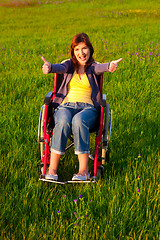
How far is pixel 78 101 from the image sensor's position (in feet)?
10.9

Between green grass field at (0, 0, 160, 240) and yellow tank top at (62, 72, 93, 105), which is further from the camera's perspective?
yellow tank top at (62, 72, 93, 105)

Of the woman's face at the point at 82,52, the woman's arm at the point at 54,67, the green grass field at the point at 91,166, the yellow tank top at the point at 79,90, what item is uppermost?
the woman's face at the point at 82,52

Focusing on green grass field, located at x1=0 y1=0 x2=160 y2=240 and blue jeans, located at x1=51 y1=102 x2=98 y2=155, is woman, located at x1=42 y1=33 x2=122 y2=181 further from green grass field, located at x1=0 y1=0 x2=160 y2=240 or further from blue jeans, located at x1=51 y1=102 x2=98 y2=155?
green grass field, located at x1=0 y1=0 x2=160 y2=240

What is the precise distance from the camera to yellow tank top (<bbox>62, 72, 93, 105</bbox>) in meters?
3.34

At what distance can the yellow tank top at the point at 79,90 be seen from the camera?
3339 millimetres

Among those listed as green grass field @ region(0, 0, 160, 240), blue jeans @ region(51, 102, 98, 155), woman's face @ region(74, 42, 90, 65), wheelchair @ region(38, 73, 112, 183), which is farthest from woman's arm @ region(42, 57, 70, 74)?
green grass field @ region(0, 0, 160, 240)

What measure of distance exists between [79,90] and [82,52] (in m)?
0.43

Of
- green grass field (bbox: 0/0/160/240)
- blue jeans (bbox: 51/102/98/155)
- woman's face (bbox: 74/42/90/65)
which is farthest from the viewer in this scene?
woman's face (bbox: 74/42/90/65)

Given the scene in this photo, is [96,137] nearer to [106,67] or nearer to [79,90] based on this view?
[79,90]

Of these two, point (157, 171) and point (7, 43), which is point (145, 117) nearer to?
point (157, 171)

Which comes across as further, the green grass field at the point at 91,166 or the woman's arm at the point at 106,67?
the woman's arm at the point at 106,67

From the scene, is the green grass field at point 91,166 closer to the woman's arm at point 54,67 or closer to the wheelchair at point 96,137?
the wheelchair at point 96,137

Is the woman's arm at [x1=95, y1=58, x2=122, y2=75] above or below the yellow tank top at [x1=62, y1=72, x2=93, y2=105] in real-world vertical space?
above

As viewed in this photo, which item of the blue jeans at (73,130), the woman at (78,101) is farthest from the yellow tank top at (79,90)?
the blue jeans at (73,130)
